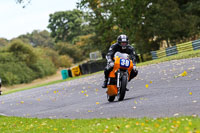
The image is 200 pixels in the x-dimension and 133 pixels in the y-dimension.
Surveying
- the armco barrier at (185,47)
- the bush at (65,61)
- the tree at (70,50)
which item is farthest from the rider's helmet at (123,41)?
the tree at (70,50)

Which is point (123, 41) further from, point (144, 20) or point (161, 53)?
point (144, 20)

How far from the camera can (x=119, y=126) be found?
7551 millimetres

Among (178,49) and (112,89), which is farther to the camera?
(178,49)

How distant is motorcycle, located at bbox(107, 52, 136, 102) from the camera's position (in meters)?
11.4

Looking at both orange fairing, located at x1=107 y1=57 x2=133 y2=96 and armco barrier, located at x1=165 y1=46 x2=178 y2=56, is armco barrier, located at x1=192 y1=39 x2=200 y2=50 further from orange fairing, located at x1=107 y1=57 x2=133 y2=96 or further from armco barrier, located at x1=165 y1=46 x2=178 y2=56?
orange fairing, located at x1=107 y1=57 x2=133 y2=96

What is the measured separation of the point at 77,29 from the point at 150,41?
5080 cm

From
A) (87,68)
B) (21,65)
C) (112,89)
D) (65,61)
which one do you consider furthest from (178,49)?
(65,61)

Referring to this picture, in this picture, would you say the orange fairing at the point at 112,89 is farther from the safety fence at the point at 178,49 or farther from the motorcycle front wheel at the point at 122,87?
the safety fence at the point at 178,49

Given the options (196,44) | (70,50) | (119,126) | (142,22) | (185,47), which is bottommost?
(119,126)

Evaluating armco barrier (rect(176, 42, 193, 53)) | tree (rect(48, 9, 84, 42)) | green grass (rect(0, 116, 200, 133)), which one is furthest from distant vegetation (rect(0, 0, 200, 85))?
tree (rect(48, 9, 84, 42))

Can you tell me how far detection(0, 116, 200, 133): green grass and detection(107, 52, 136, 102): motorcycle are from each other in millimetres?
2463

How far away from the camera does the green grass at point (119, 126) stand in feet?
21.4

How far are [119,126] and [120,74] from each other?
13.9ft

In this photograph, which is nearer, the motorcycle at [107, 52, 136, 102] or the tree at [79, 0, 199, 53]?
the motorcycle at [107, 52, 136, 102]
